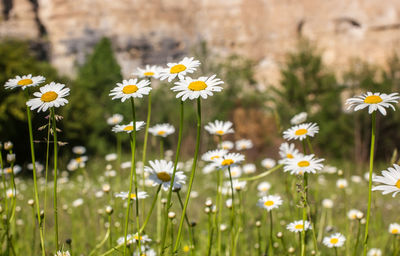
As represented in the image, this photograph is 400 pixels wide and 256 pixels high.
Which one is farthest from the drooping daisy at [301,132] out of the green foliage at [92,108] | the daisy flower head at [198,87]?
the green foliage at [92,108]

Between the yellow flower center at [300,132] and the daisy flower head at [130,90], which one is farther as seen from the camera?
the yellow flower center at [300,132]

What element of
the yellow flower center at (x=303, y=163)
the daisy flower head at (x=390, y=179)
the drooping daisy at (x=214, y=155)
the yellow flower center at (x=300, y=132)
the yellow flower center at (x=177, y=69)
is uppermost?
the yellow flower center at (x=177, y=69)

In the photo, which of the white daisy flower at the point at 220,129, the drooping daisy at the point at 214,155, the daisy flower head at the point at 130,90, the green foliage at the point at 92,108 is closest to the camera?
the daisy flower head at the point at 130,90

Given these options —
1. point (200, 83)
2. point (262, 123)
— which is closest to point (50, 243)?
point (200, 83)

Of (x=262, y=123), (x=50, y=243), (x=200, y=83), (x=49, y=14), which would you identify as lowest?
(x=262, y=123)

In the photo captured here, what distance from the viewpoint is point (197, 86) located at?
0.99 m

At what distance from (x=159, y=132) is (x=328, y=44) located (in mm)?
42162

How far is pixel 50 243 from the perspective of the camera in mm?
3166

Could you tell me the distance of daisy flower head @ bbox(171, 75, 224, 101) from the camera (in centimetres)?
92

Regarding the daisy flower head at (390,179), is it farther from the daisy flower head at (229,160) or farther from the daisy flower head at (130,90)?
the daisy flower head at (130,90)

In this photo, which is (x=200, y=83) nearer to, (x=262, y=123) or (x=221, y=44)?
(x=262, y=123)

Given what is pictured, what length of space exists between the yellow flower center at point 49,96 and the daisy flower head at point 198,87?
33cm

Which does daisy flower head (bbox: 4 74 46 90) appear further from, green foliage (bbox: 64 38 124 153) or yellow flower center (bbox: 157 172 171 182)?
green foliage (bbox: 64 38 124 153)

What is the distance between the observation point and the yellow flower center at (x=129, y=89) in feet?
3.33
